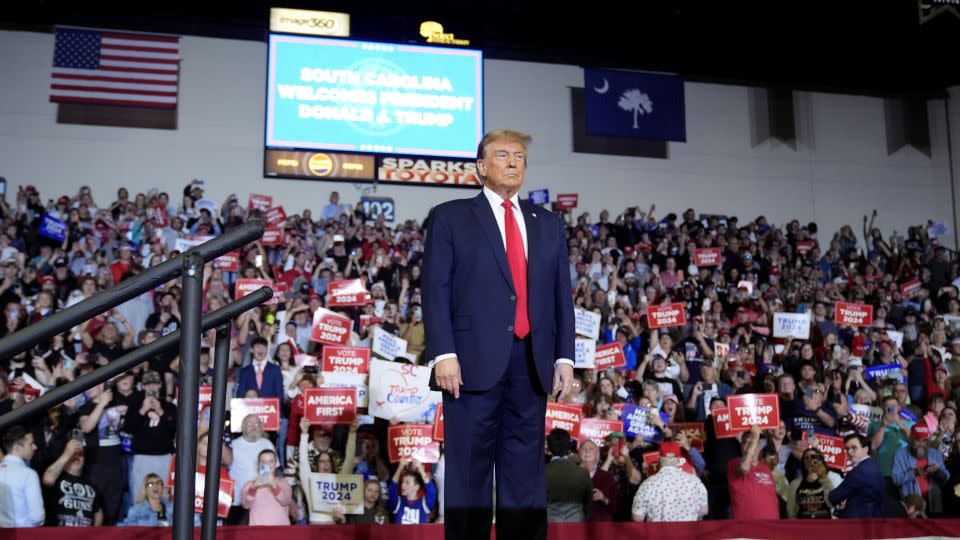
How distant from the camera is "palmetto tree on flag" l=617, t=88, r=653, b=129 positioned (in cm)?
1658

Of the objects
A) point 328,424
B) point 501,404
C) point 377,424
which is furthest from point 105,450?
point 501,404

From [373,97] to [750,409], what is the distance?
28.6ft

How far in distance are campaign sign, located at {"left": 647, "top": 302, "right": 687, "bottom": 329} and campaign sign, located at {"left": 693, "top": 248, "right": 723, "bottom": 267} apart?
3301 millimetres

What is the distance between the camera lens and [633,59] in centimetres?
1725

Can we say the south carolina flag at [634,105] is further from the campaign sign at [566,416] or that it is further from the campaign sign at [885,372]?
the campaign sign at [566,416]

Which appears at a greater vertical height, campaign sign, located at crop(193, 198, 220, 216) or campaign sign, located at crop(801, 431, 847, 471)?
campaign sign, located at crop(193, 198, 220, 216)

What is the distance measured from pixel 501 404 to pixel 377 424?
5.20 m

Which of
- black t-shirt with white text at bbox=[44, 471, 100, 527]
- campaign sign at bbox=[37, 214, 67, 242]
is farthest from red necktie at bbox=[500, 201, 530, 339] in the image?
campaign sign at bbox=[37, 214, 67, 242]

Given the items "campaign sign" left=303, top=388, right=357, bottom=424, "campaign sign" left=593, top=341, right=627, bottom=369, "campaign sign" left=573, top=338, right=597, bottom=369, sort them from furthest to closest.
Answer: "campaign sign" left=593, top=341, right=627, bottom=369
"campaign sign" left=573, top=338, right=597, bottom=369
"campaign sign" left=303, top=388, right=357, bottom=424

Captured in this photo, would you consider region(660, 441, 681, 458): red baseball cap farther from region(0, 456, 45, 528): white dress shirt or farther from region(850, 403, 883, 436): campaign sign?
region(0, 456, 45, 528): white dress shirt

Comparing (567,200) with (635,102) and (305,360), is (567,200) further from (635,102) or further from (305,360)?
(305,360)

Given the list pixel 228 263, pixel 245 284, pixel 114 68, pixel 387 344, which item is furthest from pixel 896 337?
pixel 114 68

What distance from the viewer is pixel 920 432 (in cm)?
843

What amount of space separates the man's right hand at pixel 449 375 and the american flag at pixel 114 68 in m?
13.3
